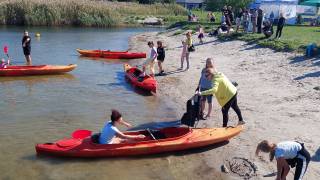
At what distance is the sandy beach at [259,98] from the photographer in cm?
970

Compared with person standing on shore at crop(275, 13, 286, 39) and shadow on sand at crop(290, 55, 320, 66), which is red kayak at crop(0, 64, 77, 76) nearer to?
shadow on sand at crop(290, 55, 320, 66)

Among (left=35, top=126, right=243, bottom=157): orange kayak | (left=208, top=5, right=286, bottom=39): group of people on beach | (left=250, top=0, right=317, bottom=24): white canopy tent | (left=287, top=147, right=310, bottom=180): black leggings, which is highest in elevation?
(left=250, top=0, right=317, bottom=24): white canopy tent

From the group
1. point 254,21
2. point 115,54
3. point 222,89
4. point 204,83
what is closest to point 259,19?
point 254,21

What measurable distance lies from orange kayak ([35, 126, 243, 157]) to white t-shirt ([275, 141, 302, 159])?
334 cm

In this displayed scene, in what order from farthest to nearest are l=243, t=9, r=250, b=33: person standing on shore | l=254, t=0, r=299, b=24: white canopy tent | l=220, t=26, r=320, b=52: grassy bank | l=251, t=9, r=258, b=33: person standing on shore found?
l=254, t=0, r=299, b=24: white canopy tent, l=243, t=9, r=250, b=33: person standing on shore, l=251, t=9, r=258, b=33: person standing on shore, l=220, t=26, r=320, b=52: grassy bank

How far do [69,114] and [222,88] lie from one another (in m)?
5.43

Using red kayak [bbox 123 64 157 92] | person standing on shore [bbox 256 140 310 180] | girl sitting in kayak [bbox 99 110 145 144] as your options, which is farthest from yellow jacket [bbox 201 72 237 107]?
red kayak [bbox 123 64 157 92]

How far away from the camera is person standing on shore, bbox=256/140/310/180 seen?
6.89 meters

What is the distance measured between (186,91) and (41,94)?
5603mm

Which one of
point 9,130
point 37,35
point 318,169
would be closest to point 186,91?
point 9,130

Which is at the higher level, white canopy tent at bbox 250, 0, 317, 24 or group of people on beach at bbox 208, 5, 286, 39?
white canopy tent at bbox 250, 0, 317, 24

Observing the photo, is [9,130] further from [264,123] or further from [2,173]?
[264,123]

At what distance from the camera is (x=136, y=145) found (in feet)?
32.3

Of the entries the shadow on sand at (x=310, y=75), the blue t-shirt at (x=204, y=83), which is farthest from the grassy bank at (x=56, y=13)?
the blue t-shirt at (x=204, y=83)
